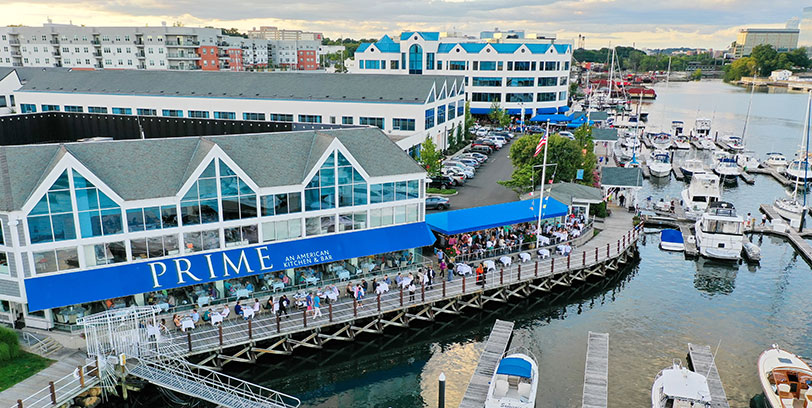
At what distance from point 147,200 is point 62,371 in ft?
31.4

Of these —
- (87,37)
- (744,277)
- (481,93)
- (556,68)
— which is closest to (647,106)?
(556,68)

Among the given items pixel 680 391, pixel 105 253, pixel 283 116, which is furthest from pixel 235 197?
pixel 283 116

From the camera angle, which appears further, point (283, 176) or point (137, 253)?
point (283, 176)

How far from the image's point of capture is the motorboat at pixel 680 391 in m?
27.9

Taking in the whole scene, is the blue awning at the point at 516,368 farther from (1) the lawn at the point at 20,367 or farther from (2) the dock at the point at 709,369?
(1) the lawn at the point at 20,367

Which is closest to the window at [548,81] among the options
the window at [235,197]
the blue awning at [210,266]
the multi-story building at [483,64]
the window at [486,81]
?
the multi-story building at [483,64]

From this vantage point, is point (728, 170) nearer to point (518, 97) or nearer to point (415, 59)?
point (518, 97)

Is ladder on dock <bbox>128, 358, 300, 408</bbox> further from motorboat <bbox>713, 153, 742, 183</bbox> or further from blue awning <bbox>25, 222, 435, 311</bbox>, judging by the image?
motorboat <bbox>713, 153, 742, 183</bbox>

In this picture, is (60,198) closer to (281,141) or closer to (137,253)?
(137,253)

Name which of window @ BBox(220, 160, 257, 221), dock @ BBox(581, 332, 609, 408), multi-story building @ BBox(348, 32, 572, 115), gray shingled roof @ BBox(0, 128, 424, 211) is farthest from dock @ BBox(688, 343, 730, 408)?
multi-story building @ BBox(348, 32, 572, 115)

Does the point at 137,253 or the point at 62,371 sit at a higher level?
the point at 137,253

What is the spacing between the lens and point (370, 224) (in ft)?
129

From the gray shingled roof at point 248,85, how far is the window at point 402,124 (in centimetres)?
248

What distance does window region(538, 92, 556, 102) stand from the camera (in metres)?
121
